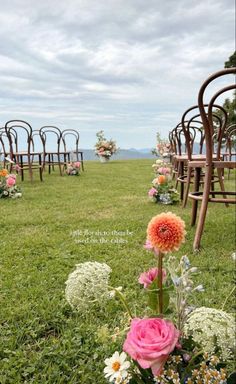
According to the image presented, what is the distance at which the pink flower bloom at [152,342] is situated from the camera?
0.50 m

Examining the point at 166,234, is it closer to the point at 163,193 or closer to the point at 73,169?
the point at 163,193

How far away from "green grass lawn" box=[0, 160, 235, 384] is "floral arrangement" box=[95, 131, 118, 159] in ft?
21.3

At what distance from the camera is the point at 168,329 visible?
527 millimetres

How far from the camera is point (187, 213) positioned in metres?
3.18

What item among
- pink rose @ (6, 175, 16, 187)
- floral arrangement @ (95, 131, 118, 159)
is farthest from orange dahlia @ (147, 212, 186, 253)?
floral arrangement @ (95, 131, 118, 159)

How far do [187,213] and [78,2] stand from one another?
3687 millimetres

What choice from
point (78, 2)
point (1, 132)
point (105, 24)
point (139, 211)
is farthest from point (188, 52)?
point (139, 211)

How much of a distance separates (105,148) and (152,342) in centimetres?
988

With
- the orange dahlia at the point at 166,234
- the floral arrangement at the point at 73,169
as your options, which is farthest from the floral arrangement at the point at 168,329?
the floral arrangement at the point at 73,169

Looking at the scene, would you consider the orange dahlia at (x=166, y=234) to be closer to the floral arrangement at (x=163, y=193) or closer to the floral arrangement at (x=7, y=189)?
the floral arrangement at (x=163, y=193)

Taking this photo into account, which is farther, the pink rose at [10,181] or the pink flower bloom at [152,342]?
the pink rose at [10,181]

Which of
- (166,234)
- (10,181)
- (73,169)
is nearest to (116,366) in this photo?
(166,234)

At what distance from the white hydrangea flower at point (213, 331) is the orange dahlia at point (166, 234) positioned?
145 mm

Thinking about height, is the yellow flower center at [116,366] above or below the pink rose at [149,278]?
below
